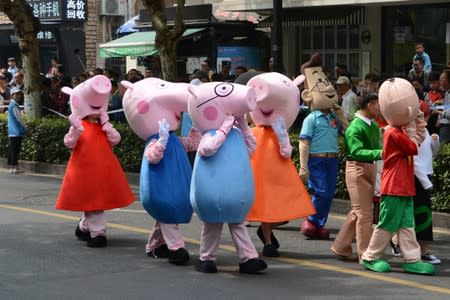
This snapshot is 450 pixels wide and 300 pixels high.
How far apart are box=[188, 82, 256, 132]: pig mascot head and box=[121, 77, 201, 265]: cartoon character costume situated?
1.32 feet

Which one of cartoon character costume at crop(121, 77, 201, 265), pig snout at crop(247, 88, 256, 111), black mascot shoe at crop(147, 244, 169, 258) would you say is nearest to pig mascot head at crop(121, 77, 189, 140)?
cartoon character costume at crop(121, 77, 201, 265)

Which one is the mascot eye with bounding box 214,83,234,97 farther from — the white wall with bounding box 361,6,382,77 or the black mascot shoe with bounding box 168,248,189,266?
the white wall with bounding box 361,6,382,77

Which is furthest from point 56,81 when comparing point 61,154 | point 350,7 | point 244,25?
point 350,7

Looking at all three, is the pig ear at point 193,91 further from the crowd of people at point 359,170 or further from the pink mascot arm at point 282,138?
the pink mascot arm at point 282,138

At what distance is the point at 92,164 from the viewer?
9.45 meters

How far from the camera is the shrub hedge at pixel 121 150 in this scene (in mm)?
10648

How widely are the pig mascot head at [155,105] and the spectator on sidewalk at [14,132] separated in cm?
818

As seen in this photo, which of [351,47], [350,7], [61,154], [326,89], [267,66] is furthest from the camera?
[267,66]

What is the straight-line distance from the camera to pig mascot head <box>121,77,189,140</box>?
8.48 meters

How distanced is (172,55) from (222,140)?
7415 millimetres

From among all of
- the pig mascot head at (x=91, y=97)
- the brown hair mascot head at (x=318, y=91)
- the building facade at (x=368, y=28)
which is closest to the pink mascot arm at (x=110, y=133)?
the pig mascot head at (x=91, y=97)

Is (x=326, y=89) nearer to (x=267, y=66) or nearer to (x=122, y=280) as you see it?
(x=122, y=280)

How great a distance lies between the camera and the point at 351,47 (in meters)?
20.0

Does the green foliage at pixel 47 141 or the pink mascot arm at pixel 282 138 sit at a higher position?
the pink mascot arm at pixel 282 138
